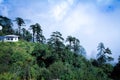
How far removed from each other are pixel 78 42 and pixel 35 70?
106 feet

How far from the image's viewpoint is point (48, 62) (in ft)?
277

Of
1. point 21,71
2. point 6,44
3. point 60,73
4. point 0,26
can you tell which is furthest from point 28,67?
point 0,26

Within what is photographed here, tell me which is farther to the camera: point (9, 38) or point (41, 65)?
point (9, 38)

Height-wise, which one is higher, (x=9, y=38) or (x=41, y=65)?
(x=9, y=38)

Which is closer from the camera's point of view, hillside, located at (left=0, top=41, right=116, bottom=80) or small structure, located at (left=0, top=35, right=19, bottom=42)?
hillside, located at (left=0, top=41, right=116, bottom=80)

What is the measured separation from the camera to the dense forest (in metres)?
73.4

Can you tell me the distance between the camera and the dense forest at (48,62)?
73.4 m

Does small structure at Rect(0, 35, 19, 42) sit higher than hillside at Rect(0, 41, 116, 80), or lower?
higher

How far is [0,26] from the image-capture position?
100312 mm

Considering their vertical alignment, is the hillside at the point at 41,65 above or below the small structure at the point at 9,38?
below

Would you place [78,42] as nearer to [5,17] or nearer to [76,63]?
[76,63]

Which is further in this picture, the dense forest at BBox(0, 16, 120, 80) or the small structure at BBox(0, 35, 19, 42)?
the small structure at BBox(0, 35, 19, 42)

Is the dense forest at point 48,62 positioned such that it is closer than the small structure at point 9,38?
Yes

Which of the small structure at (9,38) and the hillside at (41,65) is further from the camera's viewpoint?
the small structure at (9,38)
